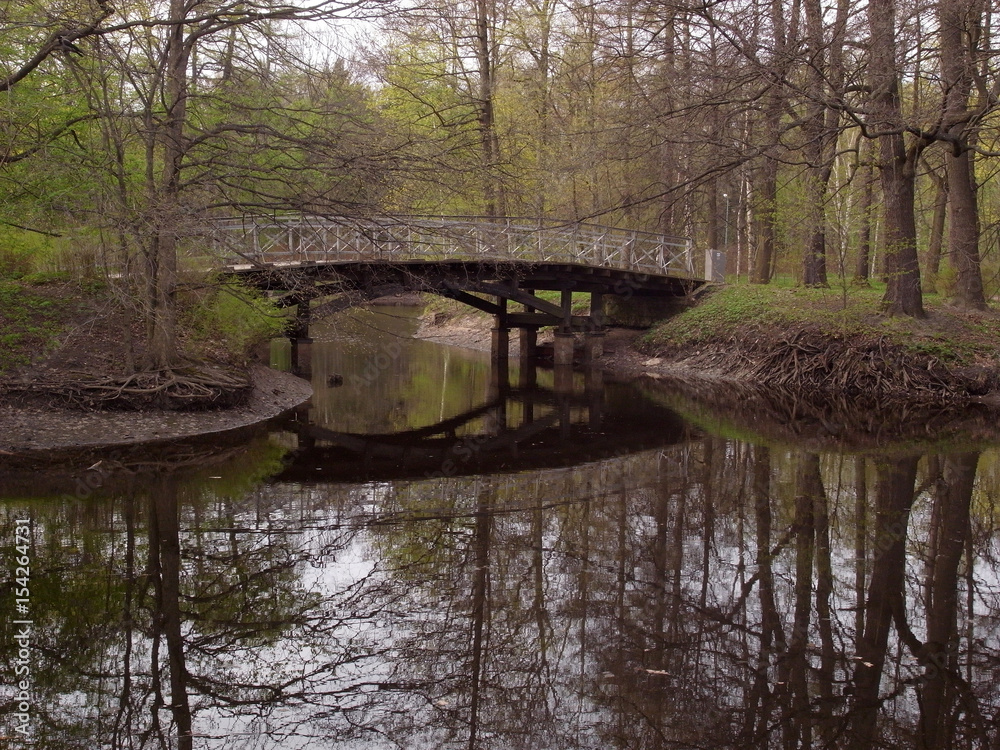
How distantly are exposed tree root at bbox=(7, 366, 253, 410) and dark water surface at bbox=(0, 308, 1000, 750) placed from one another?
5.64 feet

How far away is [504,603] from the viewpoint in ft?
19.2

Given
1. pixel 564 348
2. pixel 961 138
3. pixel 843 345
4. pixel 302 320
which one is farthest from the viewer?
pixel 564 348

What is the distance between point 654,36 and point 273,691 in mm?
7982

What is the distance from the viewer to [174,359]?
12641mm

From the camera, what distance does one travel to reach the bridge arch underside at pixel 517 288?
17234mm

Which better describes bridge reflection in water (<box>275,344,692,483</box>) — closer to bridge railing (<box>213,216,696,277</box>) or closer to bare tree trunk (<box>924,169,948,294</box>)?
bridge railing (<box>213,216,696,277</box>)

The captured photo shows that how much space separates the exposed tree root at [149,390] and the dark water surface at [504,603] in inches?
67.7

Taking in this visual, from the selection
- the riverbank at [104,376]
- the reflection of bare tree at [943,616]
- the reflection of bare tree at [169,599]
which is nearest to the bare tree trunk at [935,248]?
the reflection of bare tree at [943,616]

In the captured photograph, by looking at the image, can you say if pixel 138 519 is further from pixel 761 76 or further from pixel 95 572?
pixel 761 76

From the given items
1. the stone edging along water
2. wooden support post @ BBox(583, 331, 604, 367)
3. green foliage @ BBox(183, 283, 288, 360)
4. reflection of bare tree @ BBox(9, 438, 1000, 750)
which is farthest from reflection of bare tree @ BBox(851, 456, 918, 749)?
wooden support post @ BBox(583, 331, 604, 367)

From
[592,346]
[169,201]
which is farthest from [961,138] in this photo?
[592,346]

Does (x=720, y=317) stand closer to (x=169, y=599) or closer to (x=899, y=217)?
(x=899, y=217)

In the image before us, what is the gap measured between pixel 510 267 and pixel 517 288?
3.39 ft

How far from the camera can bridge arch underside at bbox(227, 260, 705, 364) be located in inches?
679
